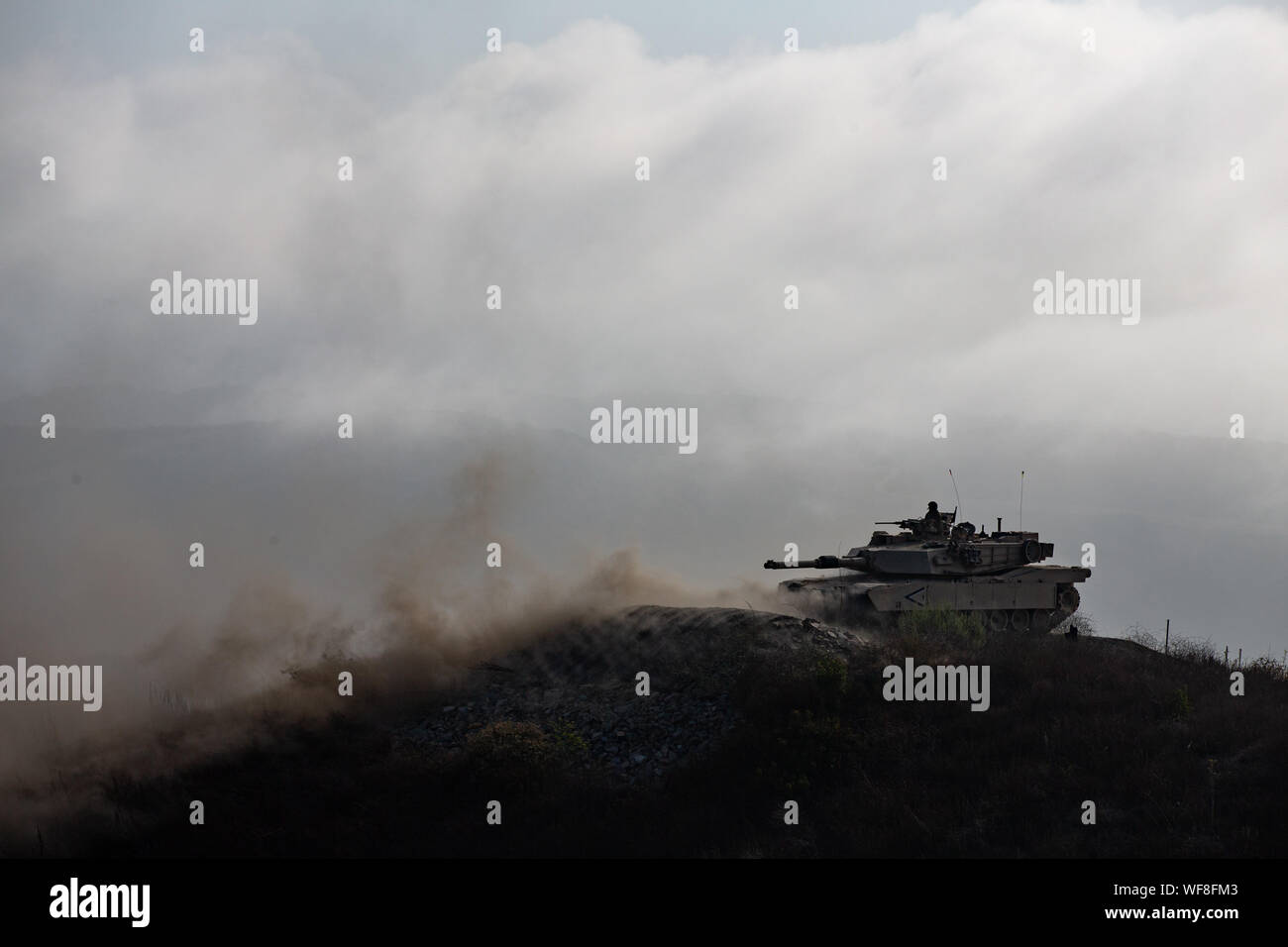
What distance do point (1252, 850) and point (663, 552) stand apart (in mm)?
85188

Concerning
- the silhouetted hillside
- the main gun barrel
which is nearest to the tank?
the main gun barrel

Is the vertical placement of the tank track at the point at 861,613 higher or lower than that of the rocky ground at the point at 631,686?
higher

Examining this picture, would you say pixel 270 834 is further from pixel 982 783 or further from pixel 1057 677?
pixel 1057 677

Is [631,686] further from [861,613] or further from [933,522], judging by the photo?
[933,522]

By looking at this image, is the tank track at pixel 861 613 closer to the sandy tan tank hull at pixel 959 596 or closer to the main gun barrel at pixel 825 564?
the sandy tan tank hull at pixel 959 596

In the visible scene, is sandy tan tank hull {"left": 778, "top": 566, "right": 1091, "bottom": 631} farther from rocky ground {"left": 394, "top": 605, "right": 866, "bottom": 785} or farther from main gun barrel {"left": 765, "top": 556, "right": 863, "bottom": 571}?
rocky ground {"left": 394, "top": 605, "right": 866, "bottom": 785}

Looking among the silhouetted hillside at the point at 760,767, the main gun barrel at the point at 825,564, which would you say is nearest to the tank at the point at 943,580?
the main gun barrel at the point at 825,564

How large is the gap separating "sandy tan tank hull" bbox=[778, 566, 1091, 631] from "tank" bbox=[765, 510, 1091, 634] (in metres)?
0.02

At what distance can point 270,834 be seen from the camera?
2131cm

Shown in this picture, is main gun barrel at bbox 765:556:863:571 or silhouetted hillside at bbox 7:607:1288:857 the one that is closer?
silhouetted hillside at bbox 7:607:1288:857

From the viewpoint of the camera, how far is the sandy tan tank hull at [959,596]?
1145 inches

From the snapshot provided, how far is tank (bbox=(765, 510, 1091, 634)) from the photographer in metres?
29.2

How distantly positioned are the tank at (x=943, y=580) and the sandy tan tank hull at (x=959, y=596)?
0.02 meters
